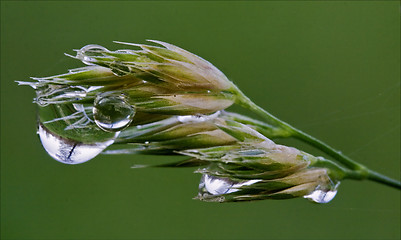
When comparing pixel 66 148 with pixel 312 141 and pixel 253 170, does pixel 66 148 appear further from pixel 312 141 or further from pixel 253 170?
pixel 312 141

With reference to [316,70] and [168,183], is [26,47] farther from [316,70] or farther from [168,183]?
[316,70]

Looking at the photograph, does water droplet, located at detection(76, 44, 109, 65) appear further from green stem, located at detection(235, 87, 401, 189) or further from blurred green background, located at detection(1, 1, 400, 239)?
blurred green background, located at detection(1, 1, 400, 239)

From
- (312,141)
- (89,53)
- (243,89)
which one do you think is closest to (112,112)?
(89,53)

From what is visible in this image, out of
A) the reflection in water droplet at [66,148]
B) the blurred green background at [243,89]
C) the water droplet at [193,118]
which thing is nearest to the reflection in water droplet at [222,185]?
the water droplet at [193,118]

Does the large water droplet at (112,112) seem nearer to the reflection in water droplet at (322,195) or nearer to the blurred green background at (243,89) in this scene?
the reflection in water droplet at (322,195)

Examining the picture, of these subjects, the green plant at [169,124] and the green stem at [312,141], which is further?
the green stem at [312,141]

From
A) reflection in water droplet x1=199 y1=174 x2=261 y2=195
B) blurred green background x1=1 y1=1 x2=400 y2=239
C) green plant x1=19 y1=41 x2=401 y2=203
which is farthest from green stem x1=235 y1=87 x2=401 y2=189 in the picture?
blurred green background x1=1 y1=1 x2=400 y2=239
